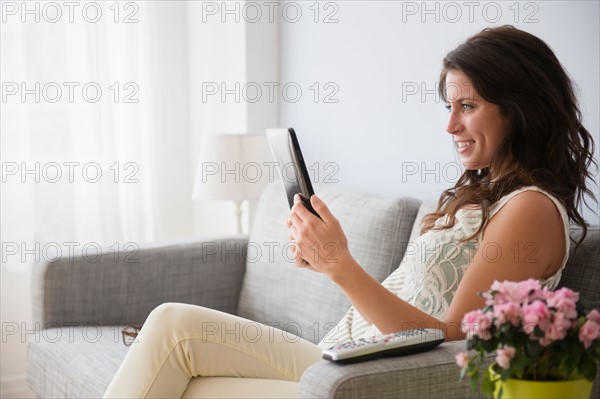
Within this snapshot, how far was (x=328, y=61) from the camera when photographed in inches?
126

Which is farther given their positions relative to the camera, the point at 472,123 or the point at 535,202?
the point at 472,123

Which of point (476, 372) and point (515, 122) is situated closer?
point (476, 372)

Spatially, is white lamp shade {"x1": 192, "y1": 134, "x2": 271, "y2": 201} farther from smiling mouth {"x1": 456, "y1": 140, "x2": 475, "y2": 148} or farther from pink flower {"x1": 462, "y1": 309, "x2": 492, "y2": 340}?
pink flower {"x1": 462, "y1": 309, "x2": 492, "y2": 340}

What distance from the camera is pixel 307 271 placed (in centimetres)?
264

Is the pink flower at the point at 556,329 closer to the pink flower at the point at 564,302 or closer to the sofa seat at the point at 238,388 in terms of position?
the pink flower at the point at 564,302

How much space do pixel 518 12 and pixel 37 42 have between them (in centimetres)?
190

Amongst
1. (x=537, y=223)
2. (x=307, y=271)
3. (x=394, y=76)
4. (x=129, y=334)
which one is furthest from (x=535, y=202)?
(x=129, y=334)

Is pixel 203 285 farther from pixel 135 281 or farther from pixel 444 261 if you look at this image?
pixel 444 261

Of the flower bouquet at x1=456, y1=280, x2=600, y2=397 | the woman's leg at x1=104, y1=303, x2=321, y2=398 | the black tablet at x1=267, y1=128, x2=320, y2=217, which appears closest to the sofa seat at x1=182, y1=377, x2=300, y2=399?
the woman's leg at x1=104, y1=303, x2=321, y2=398

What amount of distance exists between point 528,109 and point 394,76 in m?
1.06

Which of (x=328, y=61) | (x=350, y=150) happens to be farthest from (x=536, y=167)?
(x=328, y=61)

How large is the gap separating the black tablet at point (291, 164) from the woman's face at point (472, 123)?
1.15ft

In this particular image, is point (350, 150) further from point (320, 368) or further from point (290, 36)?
point (320, 368)

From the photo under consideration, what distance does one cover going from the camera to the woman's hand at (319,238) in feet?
5.79
